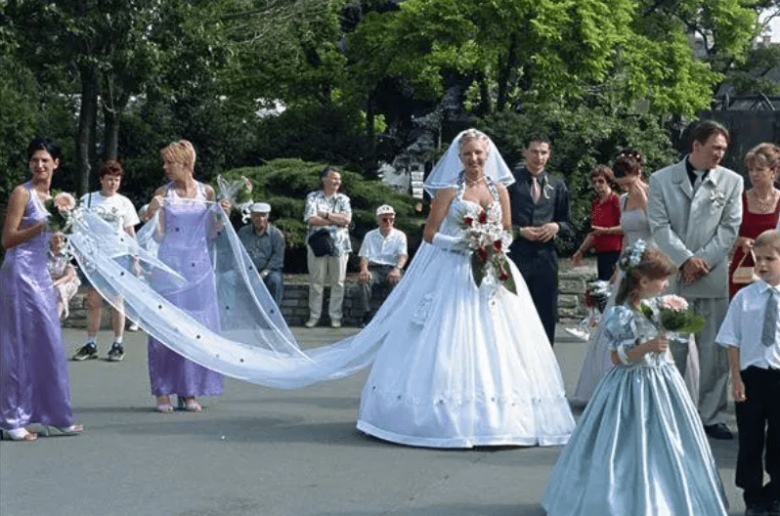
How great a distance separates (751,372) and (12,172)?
20245mm

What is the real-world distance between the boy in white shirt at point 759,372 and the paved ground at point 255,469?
288 millimetres

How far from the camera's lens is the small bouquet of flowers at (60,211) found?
418 inches

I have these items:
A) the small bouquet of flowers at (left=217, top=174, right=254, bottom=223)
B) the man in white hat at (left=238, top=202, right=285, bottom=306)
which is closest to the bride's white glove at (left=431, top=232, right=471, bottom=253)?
the small bouquet of flowers at (left=217, top=174, right=254, bottom=223)

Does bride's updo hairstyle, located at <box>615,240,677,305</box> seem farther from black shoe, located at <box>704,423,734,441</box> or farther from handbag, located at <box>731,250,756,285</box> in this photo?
black shoe, located at <box>704,423,734,441</box>

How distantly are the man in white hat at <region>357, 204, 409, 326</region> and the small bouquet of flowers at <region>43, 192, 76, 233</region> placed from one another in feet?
29.2

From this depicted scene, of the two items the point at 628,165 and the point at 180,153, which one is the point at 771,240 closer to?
the point at 628,165

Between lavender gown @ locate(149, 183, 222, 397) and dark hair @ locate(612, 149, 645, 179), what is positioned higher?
dark hair @ locate(612, 149, 645, 179)

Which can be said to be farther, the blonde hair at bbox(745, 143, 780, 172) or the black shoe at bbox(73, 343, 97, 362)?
the black shoe at bbox(73, 343, 97, 362)

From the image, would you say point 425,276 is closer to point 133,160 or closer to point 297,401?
point 297,401

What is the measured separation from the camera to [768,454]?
8039 millimetres

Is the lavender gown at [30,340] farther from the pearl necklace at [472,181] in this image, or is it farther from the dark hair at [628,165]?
the dark hair at [628,165]

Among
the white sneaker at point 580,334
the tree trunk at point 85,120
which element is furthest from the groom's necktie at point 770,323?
the tree trunk at point 85,120

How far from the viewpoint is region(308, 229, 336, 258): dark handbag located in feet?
65.4

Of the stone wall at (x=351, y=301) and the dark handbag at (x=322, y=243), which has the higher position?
the dark handbag at (x=322, y=243)
